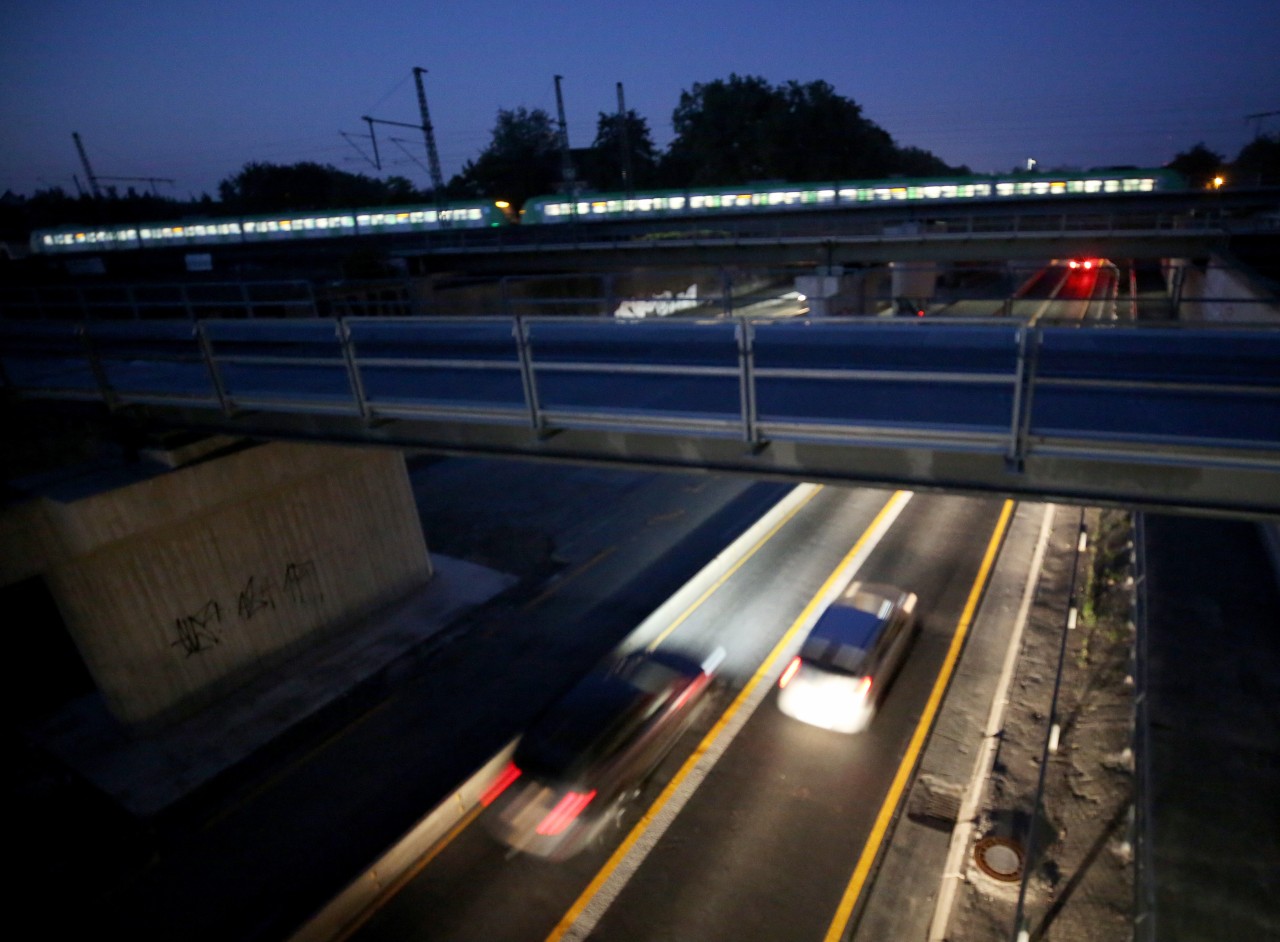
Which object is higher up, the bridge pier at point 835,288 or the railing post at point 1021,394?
the railing post at point 1021,394

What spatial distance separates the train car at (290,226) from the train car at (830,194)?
3.67 meters

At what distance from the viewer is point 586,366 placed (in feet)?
21.8

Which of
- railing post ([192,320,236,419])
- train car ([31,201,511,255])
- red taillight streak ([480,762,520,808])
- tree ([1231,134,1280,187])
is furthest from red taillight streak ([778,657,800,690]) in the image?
tree ([1231,134,1280,187])

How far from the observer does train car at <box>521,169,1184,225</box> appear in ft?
105

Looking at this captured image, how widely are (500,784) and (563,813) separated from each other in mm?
1509

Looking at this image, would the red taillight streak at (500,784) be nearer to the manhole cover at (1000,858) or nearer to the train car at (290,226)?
the manhole cover at (1000,858)

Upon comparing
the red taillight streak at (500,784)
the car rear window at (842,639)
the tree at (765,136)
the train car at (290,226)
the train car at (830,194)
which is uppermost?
the tree at (765,136)

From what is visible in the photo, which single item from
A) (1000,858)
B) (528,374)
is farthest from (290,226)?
(1000,858)

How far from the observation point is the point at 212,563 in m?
11.1

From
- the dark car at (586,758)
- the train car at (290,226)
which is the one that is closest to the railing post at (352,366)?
the dark car at (586,758)

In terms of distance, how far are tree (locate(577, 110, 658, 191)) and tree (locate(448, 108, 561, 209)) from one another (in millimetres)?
4544

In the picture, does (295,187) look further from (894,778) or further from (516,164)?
(894,778)

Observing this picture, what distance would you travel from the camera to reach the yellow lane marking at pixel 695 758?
7.34 m

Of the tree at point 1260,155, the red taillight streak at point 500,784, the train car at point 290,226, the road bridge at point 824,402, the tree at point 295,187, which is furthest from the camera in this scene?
the tree at point 295,187
